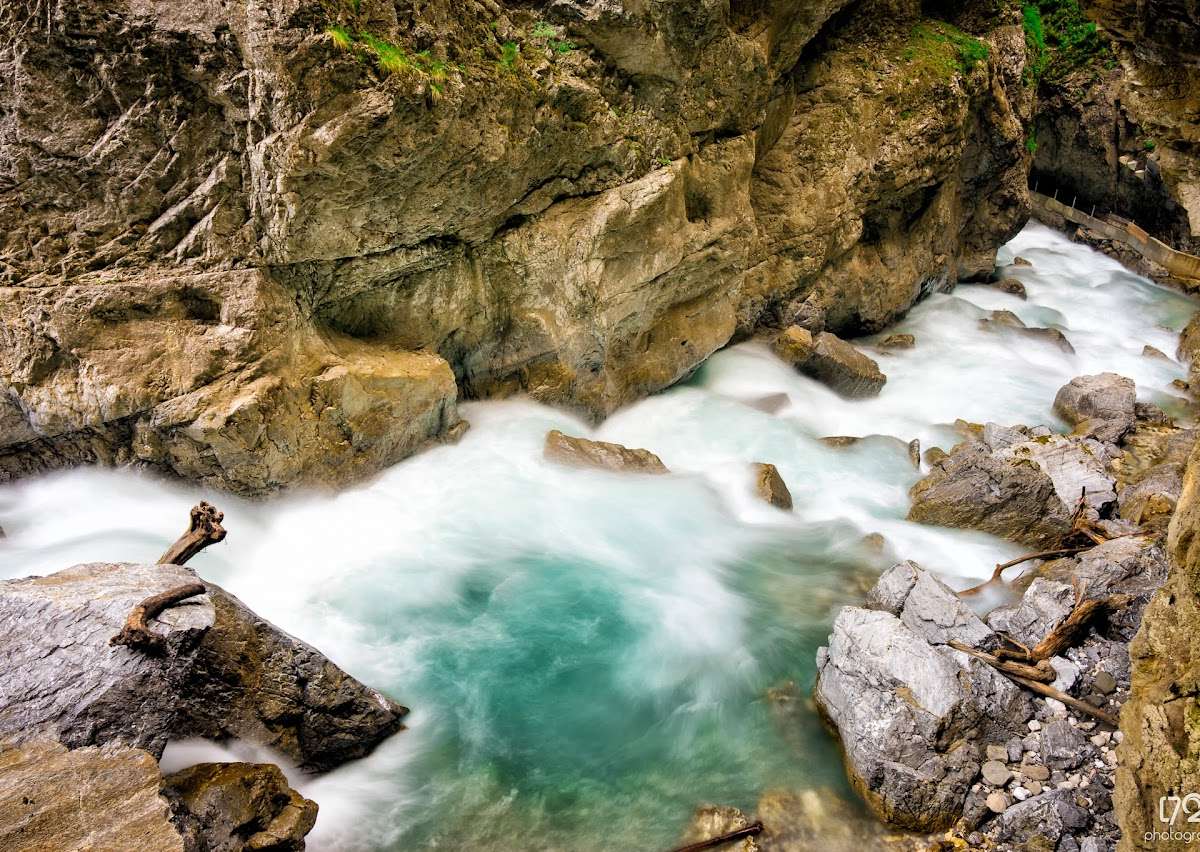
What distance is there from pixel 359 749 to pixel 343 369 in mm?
4381

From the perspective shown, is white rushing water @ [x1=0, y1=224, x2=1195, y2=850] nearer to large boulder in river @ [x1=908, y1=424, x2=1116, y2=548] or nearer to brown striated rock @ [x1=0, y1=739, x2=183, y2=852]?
large boulder in river @ [x1=908, y1=424, x2=1116, y2=548]

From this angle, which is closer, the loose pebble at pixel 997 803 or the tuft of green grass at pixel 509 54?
the loose pebble at pixel 997 803

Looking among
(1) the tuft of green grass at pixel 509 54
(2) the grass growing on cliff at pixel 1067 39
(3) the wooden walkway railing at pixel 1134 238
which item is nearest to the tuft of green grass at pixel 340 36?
(1) the tuft of green grass at pixel 509 54

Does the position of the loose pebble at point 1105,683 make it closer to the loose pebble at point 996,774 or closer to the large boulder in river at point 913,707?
the large boulder in river at point 913,707

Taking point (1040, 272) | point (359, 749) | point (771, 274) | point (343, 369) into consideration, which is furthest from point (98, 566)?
point (1040, 272)

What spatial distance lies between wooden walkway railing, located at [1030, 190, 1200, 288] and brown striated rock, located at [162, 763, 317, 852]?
2312 cm

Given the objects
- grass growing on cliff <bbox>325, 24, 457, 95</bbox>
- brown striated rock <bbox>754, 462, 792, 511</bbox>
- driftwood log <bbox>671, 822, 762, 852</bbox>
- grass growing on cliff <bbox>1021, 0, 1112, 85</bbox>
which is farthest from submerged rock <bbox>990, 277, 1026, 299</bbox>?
driftwood log <bbox>671, 822, 762, 852</bbox>

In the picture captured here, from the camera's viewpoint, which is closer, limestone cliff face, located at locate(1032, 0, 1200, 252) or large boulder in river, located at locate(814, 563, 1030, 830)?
large boulder in river, located at locate(814, 563, 1030, 830)

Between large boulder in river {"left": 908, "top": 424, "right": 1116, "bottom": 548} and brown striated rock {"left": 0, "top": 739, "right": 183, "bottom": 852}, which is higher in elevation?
brown striated rock {"left": 0, "top": 739, "right": 183, "bottom": 852}

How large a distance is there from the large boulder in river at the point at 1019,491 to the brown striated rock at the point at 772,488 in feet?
4.90

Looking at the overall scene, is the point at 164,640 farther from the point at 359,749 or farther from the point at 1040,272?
the point at 1040,272

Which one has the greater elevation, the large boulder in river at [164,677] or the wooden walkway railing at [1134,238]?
the wooden walkway railing at [1134,238]

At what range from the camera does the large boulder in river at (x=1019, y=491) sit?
7.77 meters

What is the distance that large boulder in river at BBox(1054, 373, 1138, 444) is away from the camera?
10305mm
